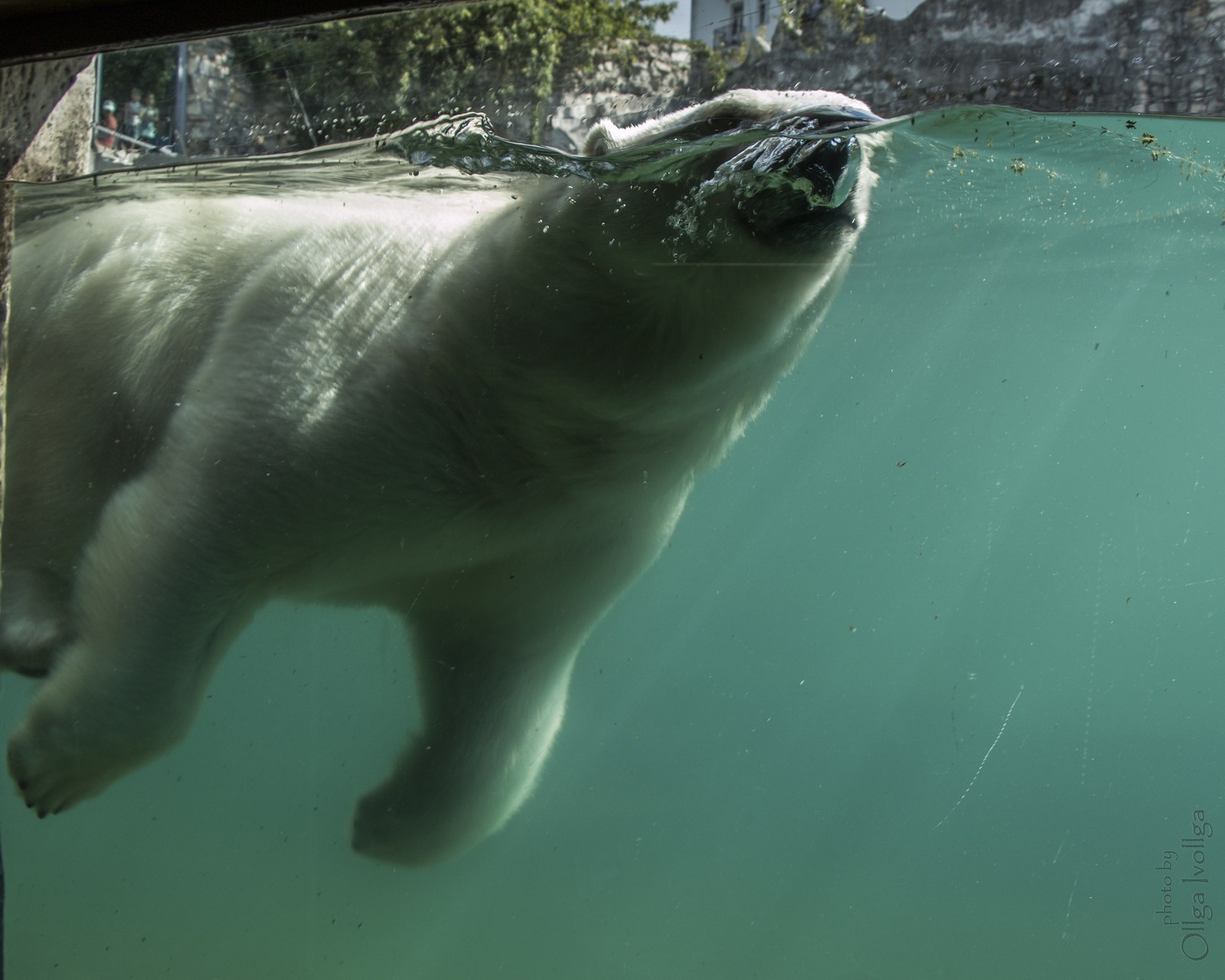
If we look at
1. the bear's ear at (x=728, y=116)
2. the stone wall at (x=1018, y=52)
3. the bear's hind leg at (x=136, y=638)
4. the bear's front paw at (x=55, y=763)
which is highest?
the stone wall at (x=1018, y=52)

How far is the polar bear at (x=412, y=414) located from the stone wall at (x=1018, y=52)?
113 millimetres

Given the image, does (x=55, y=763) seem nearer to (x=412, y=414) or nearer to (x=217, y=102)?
(x=412, y=414)

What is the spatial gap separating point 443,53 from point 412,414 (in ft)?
2.58

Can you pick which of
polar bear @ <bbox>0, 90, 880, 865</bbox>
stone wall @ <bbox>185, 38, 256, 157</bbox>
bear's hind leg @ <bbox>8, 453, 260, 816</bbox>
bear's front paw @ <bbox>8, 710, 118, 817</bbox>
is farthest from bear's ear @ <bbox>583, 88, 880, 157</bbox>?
bear's front paw @ <bbox>8, 710, 118, 817</bbox>

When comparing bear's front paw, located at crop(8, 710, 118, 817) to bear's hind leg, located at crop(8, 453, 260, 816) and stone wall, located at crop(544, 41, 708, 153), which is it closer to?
bear's hind leg, located at crop(8, 453, 260, 816)

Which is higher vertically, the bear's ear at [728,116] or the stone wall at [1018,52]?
the stone wall at [1018,52]

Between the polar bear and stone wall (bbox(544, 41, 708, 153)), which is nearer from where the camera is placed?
stone wall (bbox(544, 41, 708, 153))

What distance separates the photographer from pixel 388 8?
1331mm

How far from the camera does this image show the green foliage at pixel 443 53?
1859mm

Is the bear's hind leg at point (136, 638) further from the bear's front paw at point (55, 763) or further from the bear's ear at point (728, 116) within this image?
the bear's ear at point (728, 116)

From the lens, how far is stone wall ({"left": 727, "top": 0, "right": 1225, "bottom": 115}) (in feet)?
5.62

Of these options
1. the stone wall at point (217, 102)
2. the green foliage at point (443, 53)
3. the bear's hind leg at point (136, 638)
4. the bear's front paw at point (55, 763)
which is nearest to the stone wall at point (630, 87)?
the green foliage at point (443, 53)

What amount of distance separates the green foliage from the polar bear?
20cm

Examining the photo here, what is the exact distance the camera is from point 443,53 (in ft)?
6.31
